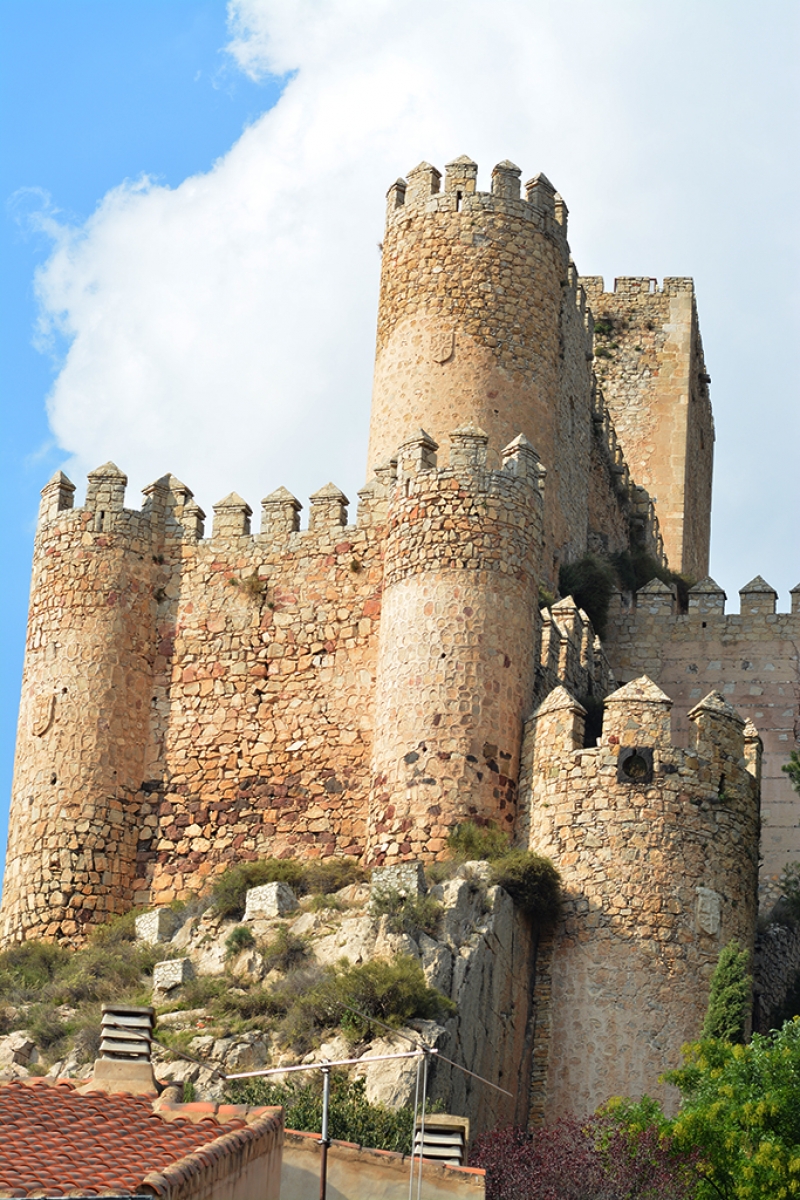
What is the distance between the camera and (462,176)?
36.8 metres

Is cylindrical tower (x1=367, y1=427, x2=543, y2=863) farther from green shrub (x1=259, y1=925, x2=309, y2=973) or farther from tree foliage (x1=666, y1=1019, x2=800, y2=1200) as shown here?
tree foliage (x1=666, y1=1019, x2=800, y2=1200)

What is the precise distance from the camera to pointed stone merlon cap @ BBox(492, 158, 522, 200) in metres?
36.7

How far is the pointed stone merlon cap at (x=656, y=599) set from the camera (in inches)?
1501

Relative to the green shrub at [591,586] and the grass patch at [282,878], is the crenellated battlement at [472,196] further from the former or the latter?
the grass patch at [282,878]

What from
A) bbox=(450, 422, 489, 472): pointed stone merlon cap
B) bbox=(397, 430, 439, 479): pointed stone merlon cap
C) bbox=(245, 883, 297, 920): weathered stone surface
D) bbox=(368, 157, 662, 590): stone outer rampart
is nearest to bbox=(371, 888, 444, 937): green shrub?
bbox=(245, 883, 297, 920): weathered stone surface

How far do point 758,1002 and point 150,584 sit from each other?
34.8 ft

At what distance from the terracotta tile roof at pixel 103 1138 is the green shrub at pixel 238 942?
295 inches

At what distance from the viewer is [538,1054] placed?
28.6m

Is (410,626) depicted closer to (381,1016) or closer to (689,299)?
(381,1016)

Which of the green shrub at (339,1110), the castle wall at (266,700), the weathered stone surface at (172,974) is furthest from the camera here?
the castle wall at (266,700)

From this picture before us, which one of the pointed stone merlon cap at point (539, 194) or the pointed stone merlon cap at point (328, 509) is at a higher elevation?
the pointed stone merlon cap at point (539, 194)

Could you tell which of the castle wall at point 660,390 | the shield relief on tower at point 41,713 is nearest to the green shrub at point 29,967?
the shield relief on tower at point 41,713

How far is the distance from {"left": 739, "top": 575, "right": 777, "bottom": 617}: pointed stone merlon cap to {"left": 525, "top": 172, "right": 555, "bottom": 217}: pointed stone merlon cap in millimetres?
6722

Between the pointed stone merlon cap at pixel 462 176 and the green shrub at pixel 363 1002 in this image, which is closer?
the green shrub at pixel 363 1002
